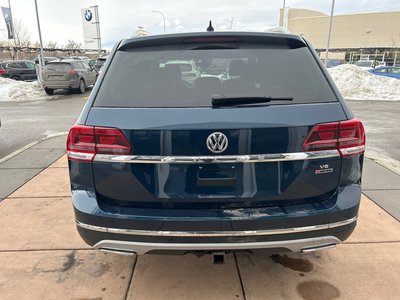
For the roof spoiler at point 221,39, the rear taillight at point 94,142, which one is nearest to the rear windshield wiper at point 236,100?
the roof spoiler at point 221,39

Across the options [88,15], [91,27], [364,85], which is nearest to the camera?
[364,85]

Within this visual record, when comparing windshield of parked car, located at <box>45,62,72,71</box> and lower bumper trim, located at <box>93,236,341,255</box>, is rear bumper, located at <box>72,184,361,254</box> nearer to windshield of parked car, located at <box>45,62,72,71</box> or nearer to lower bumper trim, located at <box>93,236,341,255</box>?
lower bumper trim, located at <box>93,236,341,255</box>

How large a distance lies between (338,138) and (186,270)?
1589mm

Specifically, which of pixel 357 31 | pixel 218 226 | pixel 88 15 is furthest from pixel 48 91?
pixel 357 31

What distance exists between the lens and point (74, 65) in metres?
16.5

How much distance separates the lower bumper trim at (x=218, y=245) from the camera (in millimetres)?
2066

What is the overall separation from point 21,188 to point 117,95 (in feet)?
10.0

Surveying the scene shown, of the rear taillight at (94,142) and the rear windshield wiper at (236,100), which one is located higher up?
the rear windshield wiper at (236,100)

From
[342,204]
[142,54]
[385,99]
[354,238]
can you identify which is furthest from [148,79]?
[385,99]

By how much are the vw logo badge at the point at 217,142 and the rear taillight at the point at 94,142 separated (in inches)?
18.3

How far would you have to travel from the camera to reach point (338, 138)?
207 centimetres

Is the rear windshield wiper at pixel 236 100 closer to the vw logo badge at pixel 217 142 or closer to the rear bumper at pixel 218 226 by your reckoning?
the vw logo badge at pixel 217 142

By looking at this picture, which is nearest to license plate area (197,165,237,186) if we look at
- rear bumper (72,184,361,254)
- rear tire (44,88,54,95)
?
rear bumper (72,184,361,254)

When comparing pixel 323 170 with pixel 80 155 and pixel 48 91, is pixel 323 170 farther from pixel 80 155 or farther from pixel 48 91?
pixel 48 91
